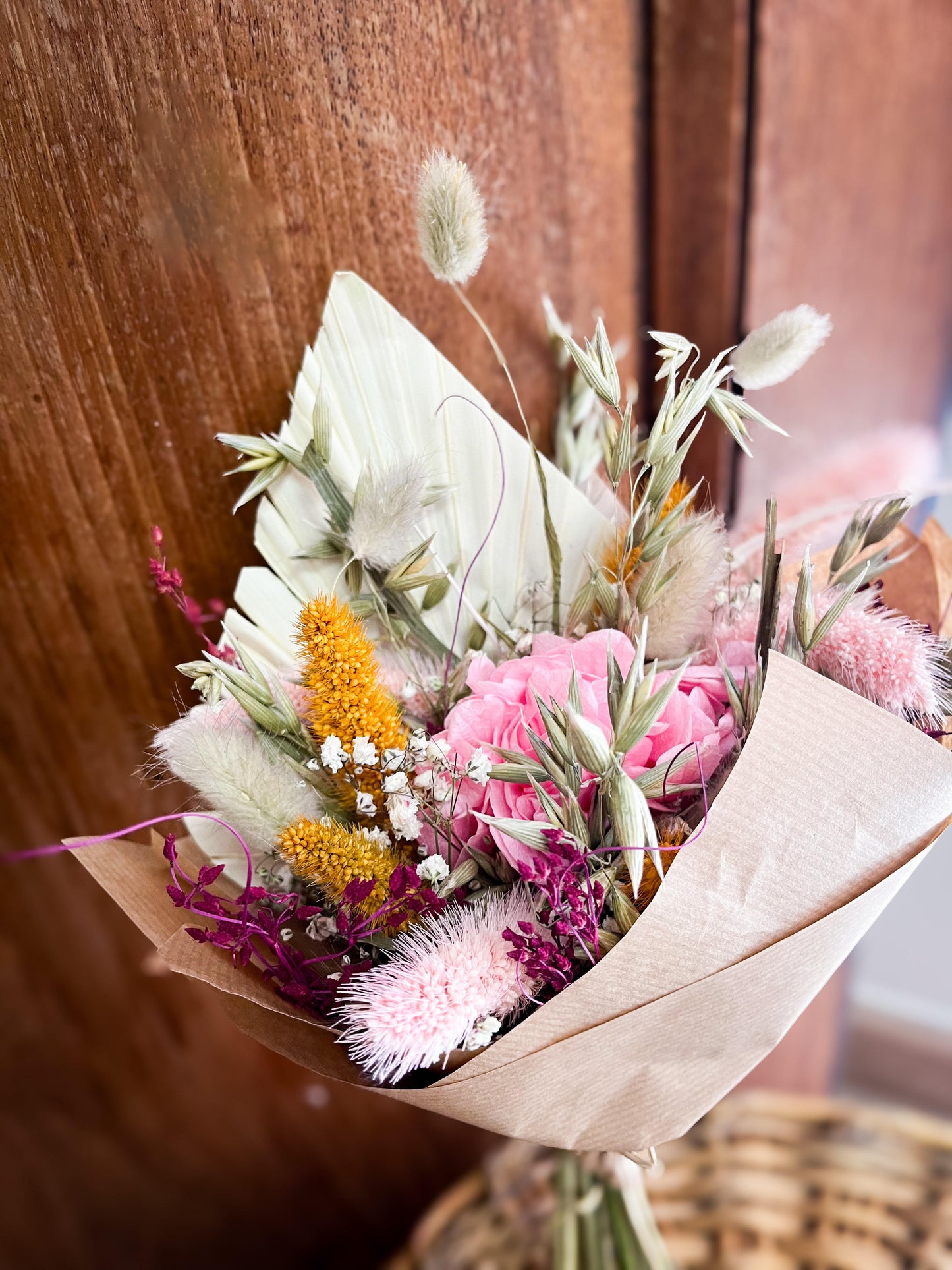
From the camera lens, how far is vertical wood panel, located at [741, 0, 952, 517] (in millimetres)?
766

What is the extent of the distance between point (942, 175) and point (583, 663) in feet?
3.07

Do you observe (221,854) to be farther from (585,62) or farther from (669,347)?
(585,62)

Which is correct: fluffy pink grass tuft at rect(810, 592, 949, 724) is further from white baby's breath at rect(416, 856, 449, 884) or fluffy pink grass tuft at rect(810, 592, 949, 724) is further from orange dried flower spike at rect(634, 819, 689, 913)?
white baby's breath at rect(416, 856, 449, 884)

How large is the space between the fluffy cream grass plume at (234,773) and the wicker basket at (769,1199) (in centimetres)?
66

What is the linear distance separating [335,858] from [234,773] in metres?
0.07

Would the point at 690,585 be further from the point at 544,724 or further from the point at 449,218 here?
the point at 449,218

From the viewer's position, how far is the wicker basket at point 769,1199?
87 centimetres

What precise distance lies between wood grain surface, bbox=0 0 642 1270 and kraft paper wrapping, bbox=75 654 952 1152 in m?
0.29

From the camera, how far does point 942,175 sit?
3.16 feet

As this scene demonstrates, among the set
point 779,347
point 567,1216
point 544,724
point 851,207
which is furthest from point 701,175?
point 567,1216

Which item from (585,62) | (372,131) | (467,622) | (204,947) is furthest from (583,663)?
(585,62)

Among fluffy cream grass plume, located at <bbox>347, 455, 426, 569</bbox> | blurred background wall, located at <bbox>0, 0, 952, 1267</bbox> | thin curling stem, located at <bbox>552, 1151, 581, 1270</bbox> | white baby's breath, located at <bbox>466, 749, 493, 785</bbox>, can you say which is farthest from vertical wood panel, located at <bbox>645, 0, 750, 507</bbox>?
thin curling stem, located at <bbox>552, 1151, 581, 1270</bbox>

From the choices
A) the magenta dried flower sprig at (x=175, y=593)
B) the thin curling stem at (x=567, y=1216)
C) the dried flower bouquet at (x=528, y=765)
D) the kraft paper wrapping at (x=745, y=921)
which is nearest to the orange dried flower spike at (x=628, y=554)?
the dried flower bouquet at (x=528, y=765)

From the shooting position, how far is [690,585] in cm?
44
